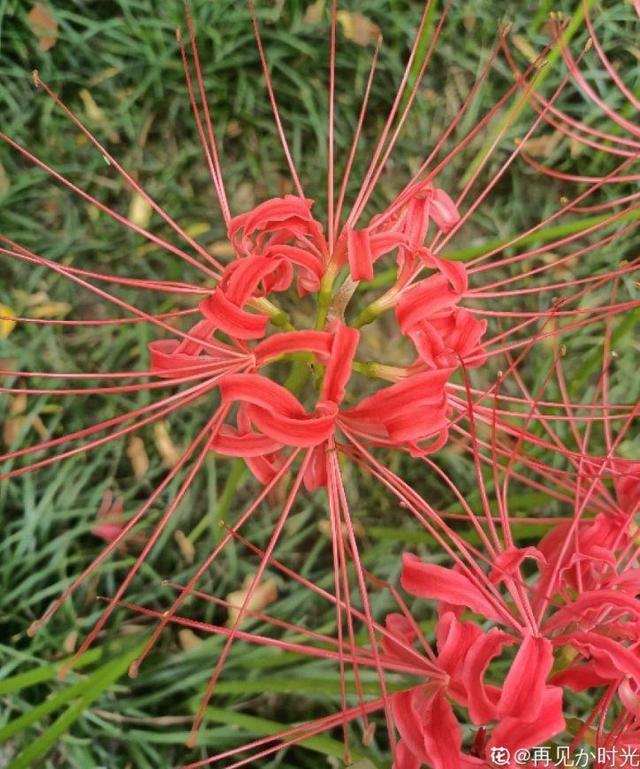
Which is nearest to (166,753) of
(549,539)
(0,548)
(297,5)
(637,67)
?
(0,548)

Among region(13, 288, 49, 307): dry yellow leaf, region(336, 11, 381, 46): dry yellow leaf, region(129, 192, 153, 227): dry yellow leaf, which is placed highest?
region(336, 11, 381, 46): dry yellow leaf

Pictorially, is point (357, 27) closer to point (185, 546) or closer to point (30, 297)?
point (30, 297)

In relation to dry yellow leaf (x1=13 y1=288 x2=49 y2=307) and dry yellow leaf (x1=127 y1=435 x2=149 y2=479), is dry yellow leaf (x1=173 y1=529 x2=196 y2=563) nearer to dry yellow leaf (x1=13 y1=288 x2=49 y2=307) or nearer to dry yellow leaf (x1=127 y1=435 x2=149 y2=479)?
dry yellow leaf (x1=127 y1=435 x2=149 y2=479)

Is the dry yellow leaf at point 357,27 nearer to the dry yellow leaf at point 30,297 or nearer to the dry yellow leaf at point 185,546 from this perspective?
the dry yellow leaf at point 30,297

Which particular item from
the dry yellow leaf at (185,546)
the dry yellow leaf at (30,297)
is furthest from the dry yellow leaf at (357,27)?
the dry yellow leaf at (185,546)

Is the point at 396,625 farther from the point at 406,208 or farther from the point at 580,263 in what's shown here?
the point at 580,263

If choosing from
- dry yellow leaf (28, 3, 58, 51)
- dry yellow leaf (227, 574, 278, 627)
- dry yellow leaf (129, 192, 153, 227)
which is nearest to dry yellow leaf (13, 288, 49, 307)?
dry yellow leaf (129, 192, 153, 227)
